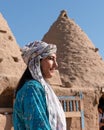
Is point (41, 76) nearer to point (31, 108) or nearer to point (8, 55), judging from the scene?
point (31, 108)

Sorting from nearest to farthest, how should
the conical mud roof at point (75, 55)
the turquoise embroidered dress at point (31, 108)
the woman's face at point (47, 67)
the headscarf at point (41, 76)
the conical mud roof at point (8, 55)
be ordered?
the turquoise embroidered dress at point (31, 108), the headscarf at point (41, 76), the woman's face at point (47, 67), the conical mud roof at point (8, 55), the conical mud roof at point (75, 55)

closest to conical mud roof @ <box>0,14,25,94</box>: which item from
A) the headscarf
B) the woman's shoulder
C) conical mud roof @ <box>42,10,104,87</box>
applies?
conical mud roof @ <box>42,10,104,87</box>

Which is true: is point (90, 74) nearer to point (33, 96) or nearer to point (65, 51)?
point (65, 51)

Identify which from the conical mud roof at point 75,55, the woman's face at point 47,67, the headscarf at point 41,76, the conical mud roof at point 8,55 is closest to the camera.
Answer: the headscarf at point 41,76

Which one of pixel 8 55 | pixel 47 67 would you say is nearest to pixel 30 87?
pixel 47 67

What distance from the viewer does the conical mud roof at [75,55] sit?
1579 cm

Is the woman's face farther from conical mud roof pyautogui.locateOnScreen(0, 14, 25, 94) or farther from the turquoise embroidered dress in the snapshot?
conical mud roof pyautogui.locateOnScreen(0, 14, 25, 94)

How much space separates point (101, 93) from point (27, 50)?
36.4ft

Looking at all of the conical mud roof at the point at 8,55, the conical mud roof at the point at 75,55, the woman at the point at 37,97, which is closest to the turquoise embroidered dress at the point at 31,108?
the woman at the point at 37,97

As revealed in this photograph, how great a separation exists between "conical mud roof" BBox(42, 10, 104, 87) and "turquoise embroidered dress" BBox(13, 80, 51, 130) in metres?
12.5

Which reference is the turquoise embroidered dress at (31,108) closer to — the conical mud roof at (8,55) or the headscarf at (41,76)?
the headscarf at (41,76)

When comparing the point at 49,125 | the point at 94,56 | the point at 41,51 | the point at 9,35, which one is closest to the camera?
the point at 49,125

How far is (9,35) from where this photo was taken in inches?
561

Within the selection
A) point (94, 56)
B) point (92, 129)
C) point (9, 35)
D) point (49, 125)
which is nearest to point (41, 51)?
point (49, 125)
